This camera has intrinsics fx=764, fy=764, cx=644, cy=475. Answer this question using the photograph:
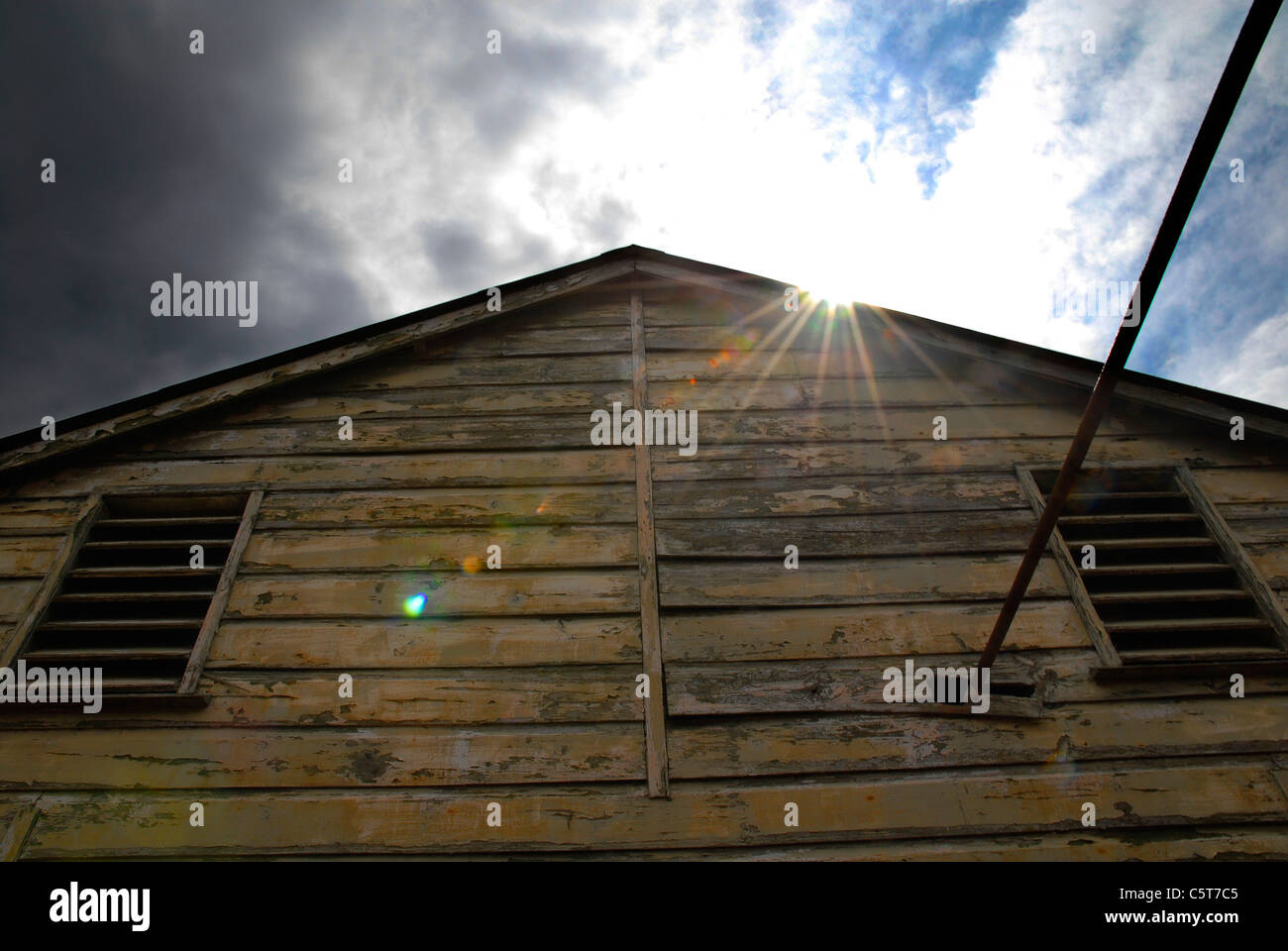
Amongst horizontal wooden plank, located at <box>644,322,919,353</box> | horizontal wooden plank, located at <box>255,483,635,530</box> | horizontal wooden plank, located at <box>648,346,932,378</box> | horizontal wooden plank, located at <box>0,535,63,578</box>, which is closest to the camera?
horizontal wooden plank, located at <box>0,535,63,578</box>

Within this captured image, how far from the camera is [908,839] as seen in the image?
3898 mm

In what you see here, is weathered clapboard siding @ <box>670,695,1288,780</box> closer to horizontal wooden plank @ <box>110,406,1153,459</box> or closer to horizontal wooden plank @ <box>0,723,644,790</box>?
horizontal wooden plank @ <box>0,723,644,790</box>

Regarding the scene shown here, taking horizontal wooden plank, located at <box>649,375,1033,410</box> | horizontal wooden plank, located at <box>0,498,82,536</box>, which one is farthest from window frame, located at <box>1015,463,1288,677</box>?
horizontal wooden plank, located at <box>0,498,82,536</box>

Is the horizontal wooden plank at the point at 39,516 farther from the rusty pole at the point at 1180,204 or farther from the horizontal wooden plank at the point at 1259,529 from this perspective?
the horizontal wooden plank at the point at 1259,529

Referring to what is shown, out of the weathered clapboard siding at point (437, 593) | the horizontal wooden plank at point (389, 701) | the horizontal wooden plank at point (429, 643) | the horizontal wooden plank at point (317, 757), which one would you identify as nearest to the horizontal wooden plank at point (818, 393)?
the weathered clapboard siding at point (437, 593)

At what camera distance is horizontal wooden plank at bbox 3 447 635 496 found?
5516 mm

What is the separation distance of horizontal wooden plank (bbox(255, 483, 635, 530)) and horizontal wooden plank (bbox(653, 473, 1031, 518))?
1.29 feet

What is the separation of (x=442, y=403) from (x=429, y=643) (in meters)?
2.17

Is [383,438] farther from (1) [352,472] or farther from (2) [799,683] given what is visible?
(2) [799,683]

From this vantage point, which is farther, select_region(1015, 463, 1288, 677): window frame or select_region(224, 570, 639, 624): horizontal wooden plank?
select_region(224, 570, 639, 624): horizontal wooden plank

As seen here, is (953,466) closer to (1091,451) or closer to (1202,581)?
(1091,451)

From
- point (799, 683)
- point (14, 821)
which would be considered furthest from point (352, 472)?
point (799, 683)

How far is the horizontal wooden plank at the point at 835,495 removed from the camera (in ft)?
17.3
